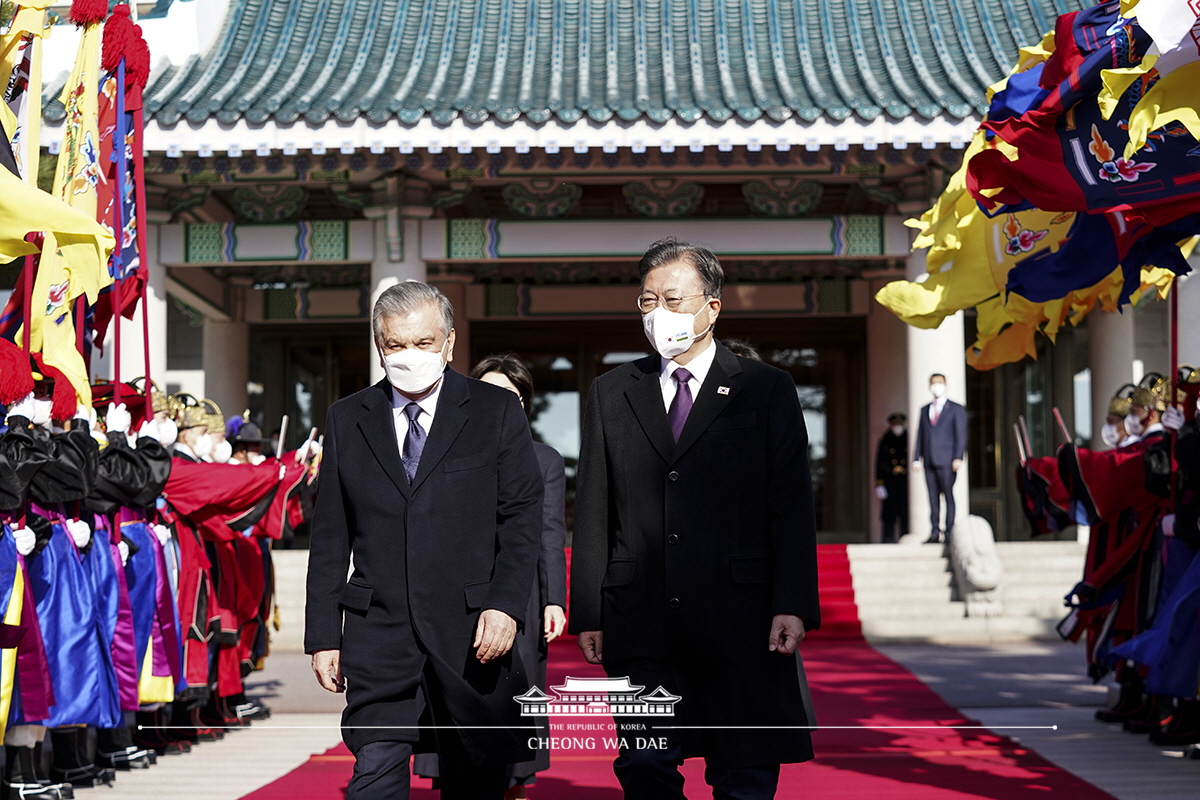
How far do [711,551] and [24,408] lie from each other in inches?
107

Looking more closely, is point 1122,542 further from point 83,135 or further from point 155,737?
point 83,135

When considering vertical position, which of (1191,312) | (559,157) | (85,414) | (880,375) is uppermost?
(559,157)

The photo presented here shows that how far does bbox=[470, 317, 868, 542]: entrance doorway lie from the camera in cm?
1409

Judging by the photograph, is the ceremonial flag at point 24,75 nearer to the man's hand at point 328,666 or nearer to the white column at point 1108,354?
the man's hand at point 328,666

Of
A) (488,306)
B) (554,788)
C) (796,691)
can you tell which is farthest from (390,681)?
(488,306)

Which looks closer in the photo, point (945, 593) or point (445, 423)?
point (445, 423)

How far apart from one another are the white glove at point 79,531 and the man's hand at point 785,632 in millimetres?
2947

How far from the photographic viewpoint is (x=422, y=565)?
2.99 metres

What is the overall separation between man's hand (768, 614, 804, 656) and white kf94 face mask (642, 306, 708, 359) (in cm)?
69

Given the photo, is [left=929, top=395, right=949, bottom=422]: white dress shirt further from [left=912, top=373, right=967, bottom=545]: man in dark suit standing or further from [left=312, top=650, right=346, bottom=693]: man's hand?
[left=312, top=650, right=346, bottom=693]: man's hand

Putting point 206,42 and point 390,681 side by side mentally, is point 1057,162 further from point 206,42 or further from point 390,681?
point 206,42

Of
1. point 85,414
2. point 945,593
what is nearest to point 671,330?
point 85,414

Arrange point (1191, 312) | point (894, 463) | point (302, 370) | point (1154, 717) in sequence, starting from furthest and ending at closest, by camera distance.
Answer: point (302, 370), point (894, 463), point (1191, 312), point (1154, 717)

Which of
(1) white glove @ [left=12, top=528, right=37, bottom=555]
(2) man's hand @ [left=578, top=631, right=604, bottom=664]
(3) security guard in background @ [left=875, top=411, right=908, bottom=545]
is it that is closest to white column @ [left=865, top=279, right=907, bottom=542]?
(3) security guard in background @ [left=875, top=411, right=908, bottom=545]
